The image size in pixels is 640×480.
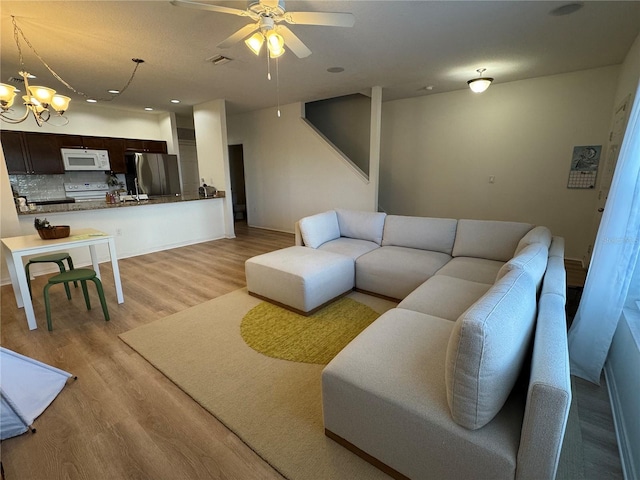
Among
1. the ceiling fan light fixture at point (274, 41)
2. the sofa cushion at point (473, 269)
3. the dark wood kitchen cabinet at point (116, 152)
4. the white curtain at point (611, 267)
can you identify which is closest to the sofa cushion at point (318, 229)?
the sofa cushion at point (473, 269)

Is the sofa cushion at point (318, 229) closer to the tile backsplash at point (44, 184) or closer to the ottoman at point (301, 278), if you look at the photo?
the ottoman at point (301, 278)

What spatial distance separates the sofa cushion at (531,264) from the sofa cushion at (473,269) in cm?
57

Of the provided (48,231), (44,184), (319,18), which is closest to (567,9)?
(319,18)

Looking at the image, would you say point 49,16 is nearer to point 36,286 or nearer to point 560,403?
point 36,286

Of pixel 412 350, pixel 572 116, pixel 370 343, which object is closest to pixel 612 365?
pixel 412 350

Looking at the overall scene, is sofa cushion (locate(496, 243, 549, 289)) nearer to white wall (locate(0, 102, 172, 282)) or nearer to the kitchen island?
the kitchen island

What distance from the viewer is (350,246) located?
3.47 metres

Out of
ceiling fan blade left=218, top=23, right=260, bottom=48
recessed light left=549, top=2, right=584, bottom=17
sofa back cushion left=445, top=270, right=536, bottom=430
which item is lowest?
sofa back cushion left=445, top=270, right=536, bottom=430

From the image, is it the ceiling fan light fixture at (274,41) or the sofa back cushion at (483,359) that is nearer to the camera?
the sofa back cushion at (483,359)

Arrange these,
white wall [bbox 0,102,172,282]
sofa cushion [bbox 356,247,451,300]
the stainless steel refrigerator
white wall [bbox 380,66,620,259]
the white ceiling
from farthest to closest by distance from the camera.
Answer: the stainless steel refrigerator → white wall [bbox 0,102,172,282] → white wall [bbox 380,66,620,259] → sofa cushion [bbox 356,247,451,300] → the white ceiling

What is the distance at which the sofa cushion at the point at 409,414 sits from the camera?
3.46ft

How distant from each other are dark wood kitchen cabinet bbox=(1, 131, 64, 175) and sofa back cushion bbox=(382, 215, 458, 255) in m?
6.52

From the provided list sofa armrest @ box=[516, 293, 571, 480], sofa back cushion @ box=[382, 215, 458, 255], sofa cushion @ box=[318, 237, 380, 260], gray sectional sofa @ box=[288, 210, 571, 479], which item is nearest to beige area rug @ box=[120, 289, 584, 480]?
gray sectional sofa @ box=[288, 210, 571, 479]

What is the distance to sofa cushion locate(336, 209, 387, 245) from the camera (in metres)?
3.66
